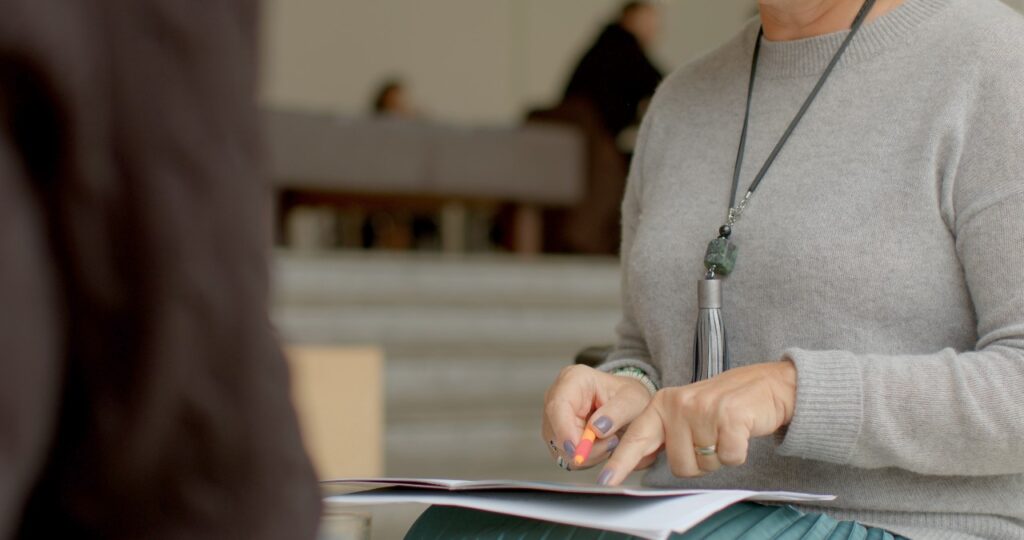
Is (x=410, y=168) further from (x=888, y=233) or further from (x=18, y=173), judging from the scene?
(x=18, y=173)

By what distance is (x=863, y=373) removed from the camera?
2.85ft

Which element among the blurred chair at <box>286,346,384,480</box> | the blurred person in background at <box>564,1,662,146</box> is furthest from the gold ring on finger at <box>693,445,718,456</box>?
the blurred person in background at <box>564,1,662,146</box>

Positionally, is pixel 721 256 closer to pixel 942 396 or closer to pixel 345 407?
pixel 942 396

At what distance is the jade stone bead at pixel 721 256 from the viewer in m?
1.04

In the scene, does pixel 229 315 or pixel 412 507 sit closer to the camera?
pixel 229 315

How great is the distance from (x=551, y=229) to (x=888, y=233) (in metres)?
4.21

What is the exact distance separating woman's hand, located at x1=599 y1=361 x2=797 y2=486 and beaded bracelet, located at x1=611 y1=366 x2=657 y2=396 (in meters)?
0.23

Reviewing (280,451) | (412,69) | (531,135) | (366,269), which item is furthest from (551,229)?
(280,451)

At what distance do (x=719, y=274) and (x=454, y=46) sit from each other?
816 centimetres

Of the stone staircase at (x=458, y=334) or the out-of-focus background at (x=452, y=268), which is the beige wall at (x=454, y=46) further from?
the stone staircase at (x=458, y=334)

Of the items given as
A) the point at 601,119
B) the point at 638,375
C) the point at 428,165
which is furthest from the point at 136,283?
the point at 601,119

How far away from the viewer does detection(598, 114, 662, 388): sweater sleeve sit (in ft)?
3.80

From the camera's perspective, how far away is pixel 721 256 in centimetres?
104

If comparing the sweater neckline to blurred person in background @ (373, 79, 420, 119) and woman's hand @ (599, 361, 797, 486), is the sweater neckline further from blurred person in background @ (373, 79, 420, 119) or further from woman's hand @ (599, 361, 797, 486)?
blurred person in background @ (373, 79, 420, 119)
